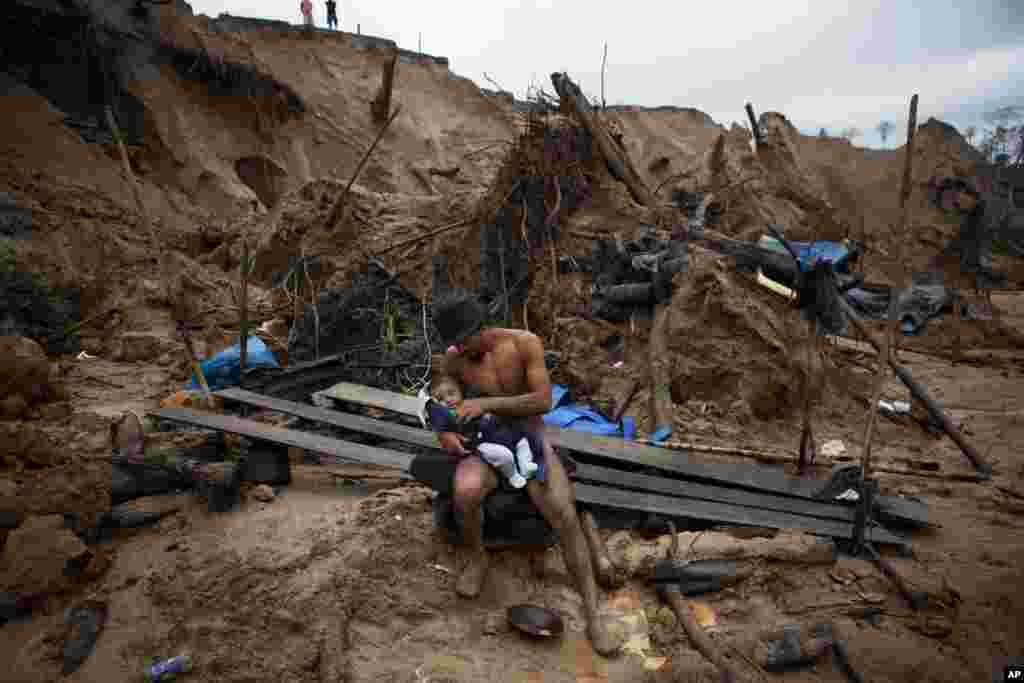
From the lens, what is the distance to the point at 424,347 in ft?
19.2

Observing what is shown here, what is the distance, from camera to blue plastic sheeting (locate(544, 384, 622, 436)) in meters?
4.40

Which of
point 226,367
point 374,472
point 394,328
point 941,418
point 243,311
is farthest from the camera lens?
point 394,328

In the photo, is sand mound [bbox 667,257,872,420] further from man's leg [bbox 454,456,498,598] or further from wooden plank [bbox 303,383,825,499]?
man's leg [bbox 454,456,498,598]

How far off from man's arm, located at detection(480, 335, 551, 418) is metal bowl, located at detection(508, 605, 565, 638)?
0.96m

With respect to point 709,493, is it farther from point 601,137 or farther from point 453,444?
point 601,137

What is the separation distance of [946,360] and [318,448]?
28.5 feet

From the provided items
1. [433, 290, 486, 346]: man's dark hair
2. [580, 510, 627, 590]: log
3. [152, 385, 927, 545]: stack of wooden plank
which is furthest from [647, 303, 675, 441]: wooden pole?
[433, 290, 486, 346]: man's dark hair

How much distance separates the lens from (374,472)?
3879 millimetres

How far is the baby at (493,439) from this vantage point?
265cm

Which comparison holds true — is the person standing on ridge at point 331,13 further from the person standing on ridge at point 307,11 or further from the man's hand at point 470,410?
the man's hand at point 470,410

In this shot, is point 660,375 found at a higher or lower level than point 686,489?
higher

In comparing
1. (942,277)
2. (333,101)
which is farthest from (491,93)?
(942,277)

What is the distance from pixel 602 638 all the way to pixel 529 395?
Result: 1.21 meters

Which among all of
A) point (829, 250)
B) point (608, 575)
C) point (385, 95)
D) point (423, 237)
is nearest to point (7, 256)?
point (423, 237)
